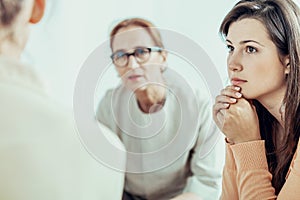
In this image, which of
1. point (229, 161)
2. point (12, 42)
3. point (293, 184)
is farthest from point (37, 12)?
point (293, 184)

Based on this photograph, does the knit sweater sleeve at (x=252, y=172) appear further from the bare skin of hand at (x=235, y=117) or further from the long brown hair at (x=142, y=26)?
the long brown hair at (x=142, y=26)

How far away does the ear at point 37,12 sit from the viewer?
128 cm

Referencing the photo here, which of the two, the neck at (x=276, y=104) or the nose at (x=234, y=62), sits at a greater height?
the nose at (x=234, y=62)

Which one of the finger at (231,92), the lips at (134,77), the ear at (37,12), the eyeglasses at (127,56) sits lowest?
the finger at (231,92)

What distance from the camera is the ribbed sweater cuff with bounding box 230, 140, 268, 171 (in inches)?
49.8

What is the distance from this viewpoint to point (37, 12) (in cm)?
128

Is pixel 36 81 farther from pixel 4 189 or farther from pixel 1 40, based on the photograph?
pixel 4 189

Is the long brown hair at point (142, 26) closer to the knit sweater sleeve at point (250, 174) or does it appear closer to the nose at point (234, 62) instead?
the nose at point (234, 62)

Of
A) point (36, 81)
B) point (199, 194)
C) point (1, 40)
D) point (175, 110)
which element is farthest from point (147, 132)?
point (1, 40)

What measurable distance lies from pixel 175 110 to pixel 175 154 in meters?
0.12

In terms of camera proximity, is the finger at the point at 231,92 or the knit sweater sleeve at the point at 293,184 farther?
the finger at the point at 231,92

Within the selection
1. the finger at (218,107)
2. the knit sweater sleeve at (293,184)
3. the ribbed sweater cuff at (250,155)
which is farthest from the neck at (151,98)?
the knit sweater sleeve at (293,184)

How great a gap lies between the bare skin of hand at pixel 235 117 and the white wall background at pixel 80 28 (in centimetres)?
14

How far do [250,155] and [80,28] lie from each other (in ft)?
1.92
